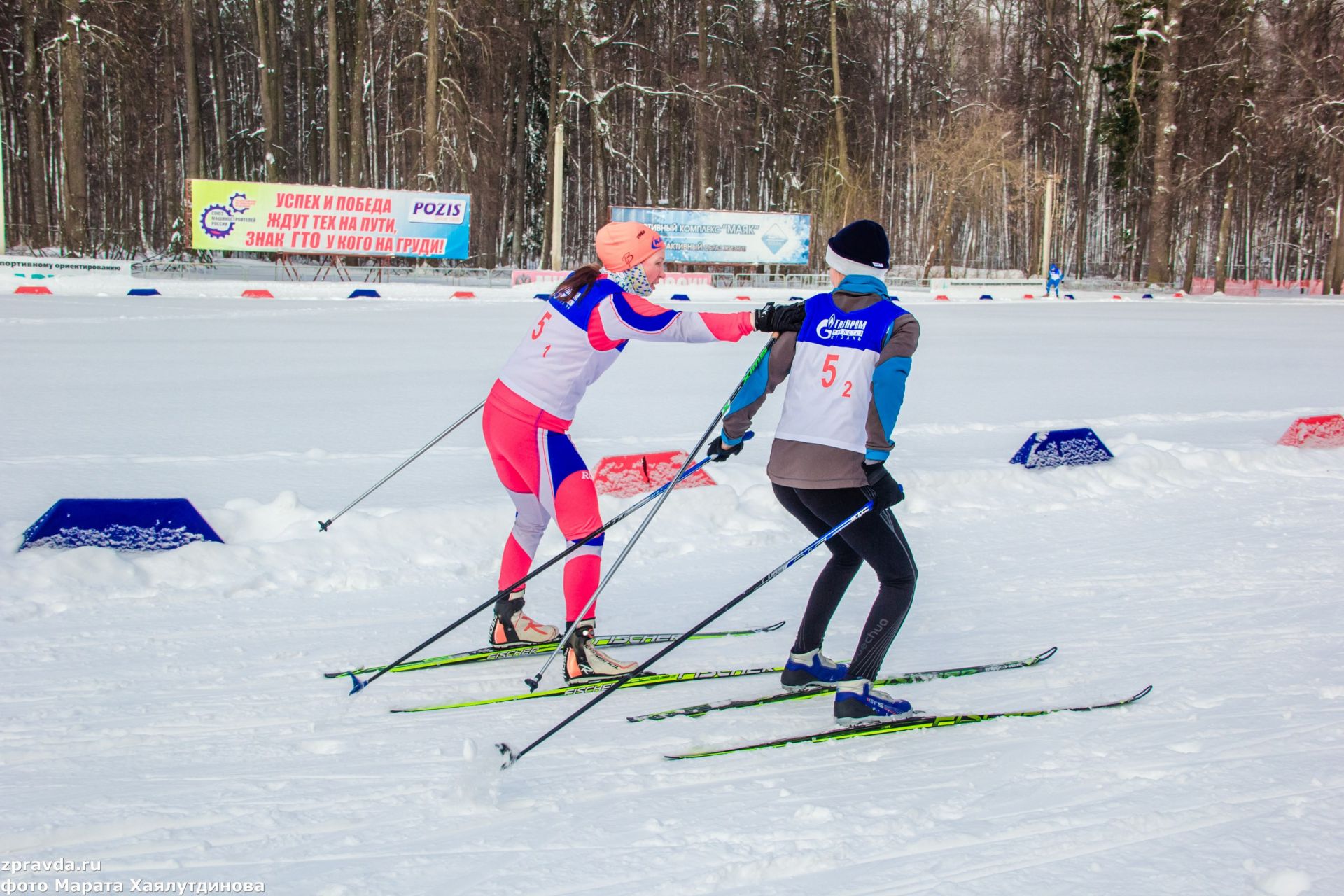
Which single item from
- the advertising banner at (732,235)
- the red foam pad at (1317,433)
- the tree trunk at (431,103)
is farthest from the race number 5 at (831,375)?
the tree trunk at (431,103)

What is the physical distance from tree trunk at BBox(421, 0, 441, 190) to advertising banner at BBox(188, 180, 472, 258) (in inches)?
185

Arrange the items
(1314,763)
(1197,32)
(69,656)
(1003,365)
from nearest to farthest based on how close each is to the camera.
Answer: (1314,763)
(69,656)
(1003,365)
(1197,32)

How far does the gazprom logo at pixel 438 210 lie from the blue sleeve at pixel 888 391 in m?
22.7

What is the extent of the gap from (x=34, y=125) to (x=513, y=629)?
33025mm

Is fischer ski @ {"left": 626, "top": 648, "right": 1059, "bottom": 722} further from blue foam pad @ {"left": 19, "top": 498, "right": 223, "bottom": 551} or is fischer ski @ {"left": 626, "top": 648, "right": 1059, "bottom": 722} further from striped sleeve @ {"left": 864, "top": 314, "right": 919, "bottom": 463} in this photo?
blue foam pad @ {"left": 19, "top": 498, "right": 223, "bottom": 551}

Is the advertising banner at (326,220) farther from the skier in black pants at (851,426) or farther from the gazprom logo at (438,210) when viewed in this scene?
the skier in black pants at (851,426)

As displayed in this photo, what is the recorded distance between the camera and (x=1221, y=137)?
1491 inches

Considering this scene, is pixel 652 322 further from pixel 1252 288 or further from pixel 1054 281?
pixel 1252 288

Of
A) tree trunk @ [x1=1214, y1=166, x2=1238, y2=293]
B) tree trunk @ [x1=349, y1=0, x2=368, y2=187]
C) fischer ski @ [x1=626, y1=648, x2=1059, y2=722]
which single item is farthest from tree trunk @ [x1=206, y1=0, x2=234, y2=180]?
fischer ski @ [x1=626, y1=648, x2=1059, y2=722]

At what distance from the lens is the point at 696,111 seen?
109 ft

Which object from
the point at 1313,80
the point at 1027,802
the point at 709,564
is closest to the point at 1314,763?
the point at 1027,802

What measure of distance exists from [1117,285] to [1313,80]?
28.7 ft

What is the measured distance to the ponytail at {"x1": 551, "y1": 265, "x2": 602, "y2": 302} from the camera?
355 cm

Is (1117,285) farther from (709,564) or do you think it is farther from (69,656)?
(69,656)
